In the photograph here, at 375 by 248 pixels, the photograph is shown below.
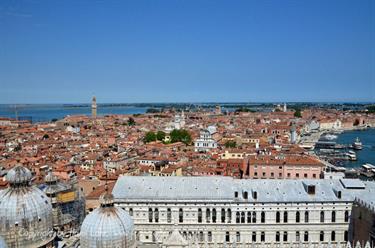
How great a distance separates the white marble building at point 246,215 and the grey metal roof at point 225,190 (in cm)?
7

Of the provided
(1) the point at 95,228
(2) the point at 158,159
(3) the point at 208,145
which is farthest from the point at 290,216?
(3) the point at 208,145

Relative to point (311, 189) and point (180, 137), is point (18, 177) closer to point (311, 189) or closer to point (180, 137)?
point (311, 189)

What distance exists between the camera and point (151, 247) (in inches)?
981

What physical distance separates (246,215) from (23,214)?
48.1ft

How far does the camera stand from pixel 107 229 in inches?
685

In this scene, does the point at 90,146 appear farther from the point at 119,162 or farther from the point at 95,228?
the point at 95,228

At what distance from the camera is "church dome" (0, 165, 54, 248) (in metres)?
18.1

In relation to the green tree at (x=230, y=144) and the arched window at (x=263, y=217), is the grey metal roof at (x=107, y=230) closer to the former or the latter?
the arched window at (x=263, y=217)

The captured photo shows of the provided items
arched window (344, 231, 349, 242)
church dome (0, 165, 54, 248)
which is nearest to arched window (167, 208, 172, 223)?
church dome (0, 165, 54, 248)

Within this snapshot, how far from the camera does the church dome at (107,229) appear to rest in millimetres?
17281

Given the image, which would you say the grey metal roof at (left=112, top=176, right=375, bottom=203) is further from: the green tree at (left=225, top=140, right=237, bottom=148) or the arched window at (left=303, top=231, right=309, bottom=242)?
the green tree at (left=225, top=140, right=237, bottom=148)

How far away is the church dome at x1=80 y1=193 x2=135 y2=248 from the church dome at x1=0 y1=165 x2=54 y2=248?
2.52 meters

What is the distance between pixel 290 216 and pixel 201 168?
80.1ft

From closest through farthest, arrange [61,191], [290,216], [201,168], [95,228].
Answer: [95,228] → [61,191] → [290,216] → [201,168]
